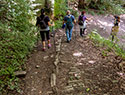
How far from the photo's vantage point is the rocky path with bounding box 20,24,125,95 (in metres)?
3.92

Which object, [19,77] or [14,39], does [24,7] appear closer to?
[14,39]

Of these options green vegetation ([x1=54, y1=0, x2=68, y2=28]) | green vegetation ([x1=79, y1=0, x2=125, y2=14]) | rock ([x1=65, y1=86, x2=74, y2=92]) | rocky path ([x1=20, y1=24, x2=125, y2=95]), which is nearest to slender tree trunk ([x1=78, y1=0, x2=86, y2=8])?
green vegetation ([x1=79, y1=0, x2=125, y2=14])

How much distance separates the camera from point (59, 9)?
12.3 meters

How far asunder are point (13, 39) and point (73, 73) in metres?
3.35

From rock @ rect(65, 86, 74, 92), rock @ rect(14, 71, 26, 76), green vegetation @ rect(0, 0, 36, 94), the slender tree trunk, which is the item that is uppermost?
the slender tree trunk

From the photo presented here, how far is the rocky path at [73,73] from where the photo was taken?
3.92 metres

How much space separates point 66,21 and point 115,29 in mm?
3557

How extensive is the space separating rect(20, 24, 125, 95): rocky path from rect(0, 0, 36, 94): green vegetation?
1.62 feet

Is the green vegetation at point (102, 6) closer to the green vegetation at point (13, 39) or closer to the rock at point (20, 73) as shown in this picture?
the green vegetation at point (13, 39)

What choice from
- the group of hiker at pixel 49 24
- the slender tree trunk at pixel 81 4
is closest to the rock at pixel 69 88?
the group of hiker at pixel 49 24

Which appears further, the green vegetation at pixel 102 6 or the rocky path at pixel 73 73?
the green vegetation at pixel 102 6

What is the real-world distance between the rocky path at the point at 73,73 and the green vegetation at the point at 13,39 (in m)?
0.49

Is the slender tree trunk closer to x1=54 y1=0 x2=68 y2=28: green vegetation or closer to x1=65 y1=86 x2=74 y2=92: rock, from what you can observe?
x1=54 y1=0 x2=68 y2=28: green vegetation

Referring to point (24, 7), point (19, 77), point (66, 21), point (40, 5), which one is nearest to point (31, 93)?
point (19, 77)
